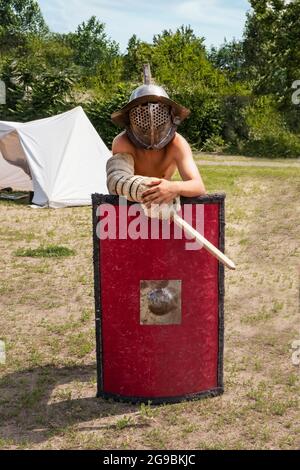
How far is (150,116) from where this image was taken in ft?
11.4

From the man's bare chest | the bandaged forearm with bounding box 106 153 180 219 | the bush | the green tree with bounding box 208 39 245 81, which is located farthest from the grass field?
the green tree with bounding box 208 39 245 81

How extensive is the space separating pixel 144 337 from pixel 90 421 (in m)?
0.54

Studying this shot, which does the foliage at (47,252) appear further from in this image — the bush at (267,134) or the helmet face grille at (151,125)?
the bush at (267,134)

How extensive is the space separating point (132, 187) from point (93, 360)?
1662 millimetres

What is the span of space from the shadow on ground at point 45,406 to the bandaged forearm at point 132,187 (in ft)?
3.79

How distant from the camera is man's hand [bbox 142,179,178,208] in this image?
327 cm

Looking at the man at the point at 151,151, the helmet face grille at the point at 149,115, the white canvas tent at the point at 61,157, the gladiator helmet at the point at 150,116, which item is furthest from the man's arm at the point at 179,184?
the white canvas tent at the point at 61,157

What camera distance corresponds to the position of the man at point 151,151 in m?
3.31

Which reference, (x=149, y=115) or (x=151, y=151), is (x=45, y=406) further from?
(x=149, y=115)

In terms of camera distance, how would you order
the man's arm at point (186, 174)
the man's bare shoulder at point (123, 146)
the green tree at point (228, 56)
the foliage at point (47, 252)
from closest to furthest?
the man's arm at point (186, 174) → the man's bare shoulder at point (123, 146) → the foliage at point (47, 252) → the green tree at point (228, 56)

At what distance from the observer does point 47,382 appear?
13.4 ft

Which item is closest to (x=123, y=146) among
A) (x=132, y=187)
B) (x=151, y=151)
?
(x=151, y=151)
